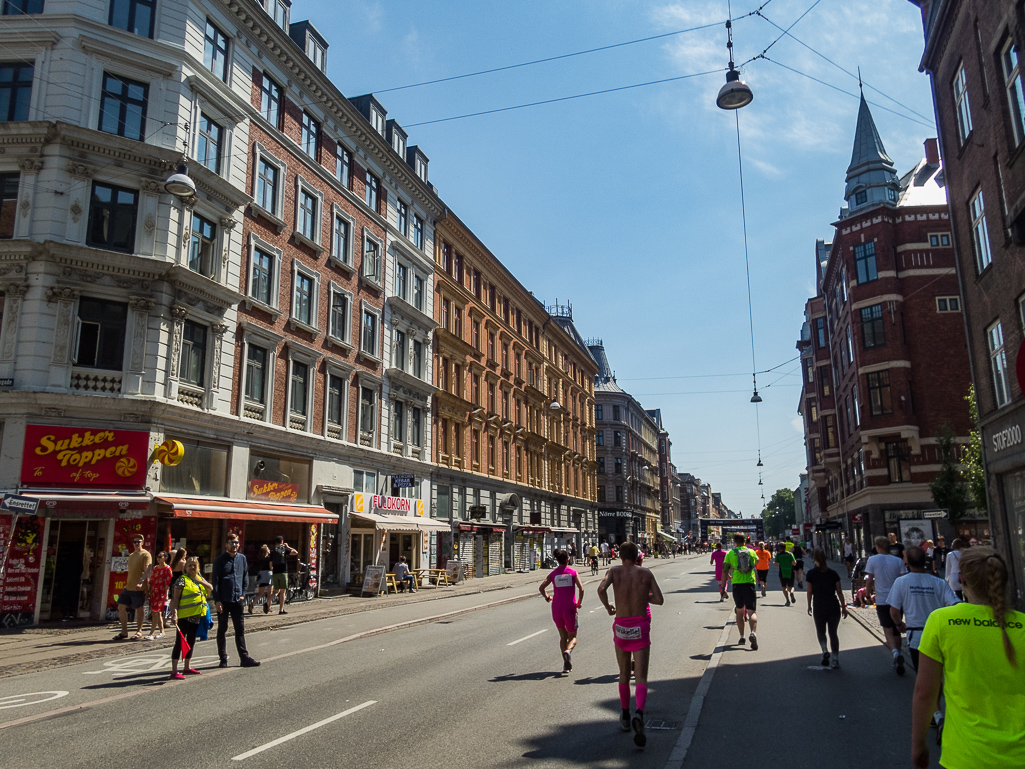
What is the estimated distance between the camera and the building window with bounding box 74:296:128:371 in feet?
60.6

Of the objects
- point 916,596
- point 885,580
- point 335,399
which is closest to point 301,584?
point 335,399

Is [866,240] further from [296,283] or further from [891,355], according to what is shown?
[296,283]

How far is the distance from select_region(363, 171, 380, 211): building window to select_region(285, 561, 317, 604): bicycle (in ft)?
50.4

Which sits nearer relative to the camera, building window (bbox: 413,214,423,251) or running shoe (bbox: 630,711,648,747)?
running shoe (bbox: 630,711,648,747)

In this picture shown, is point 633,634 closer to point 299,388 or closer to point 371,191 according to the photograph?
point 299,388

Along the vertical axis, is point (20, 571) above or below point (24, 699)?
above

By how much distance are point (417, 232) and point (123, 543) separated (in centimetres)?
2177

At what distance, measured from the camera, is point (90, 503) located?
17562 mm

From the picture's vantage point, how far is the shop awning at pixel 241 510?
18672 mm

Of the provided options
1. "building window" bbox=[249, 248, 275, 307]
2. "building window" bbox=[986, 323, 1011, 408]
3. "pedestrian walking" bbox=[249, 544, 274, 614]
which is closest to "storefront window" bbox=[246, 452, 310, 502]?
"pedestrian walking" bbox=[249, 544, 274, 614]

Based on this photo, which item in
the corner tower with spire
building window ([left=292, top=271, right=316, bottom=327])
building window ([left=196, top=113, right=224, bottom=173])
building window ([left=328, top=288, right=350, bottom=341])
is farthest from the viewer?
the corner tower with spire

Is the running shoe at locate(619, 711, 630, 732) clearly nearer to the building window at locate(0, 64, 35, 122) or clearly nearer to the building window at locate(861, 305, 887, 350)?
the building window at locate(0, 64, 35, 122)

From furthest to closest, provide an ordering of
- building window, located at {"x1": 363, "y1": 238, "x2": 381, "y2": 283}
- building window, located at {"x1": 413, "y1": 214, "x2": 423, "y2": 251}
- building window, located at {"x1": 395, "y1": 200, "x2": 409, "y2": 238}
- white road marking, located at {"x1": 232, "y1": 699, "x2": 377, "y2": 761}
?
1. building window, located at {"x1": 413, "y1": 214, "x2": 423, "y2": 251}
2. building window, located at {"x1": 395, "y1": 200, "x2": 409, "y2": 238}
3. building window, located at {"x1": 363, "y1": 238, "x2": 381, "y2": 283}
4. white road marking, located at {"x1": 232, "y1": 699, "x2": 377, "y2": 761}

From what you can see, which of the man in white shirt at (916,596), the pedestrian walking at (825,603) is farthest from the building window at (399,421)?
the man in white shirt at (916,596)
